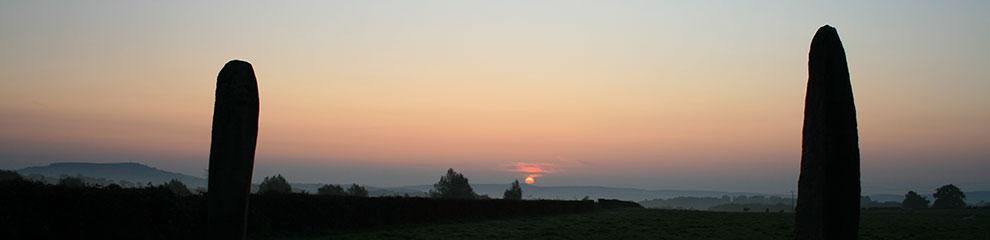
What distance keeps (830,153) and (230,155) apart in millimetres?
7389

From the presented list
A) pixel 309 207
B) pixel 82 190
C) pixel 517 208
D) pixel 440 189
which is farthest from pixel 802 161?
pixel 440 189

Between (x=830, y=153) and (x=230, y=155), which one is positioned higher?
(x=830, y=153)

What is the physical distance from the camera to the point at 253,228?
2002 cm

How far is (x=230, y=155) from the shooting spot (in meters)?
7.33

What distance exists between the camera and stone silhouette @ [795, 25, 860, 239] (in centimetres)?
832

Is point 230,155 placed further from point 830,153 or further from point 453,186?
point 453,186

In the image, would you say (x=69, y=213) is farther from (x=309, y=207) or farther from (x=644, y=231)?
(x=644, y=231)

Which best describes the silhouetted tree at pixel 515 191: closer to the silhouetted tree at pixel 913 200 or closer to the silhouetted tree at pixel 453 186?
the silhouetted tree at pixel 453 186

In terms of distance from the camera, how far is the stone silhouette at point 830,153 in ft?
27.3

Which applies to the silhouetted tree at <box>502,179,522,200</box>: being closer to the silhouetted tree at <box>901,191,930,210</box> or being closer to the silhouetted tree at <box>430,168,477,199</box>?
the silhouetted tree at <box>430,168,477,199</box>

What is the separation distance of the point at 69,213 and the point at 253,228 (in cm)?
638

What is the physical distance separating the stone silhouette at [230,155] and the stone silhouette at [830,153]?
7.11m

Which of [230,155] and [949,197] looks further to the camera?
[949,197]

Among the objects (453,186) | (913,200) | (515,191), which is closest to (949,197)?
(913,200)
